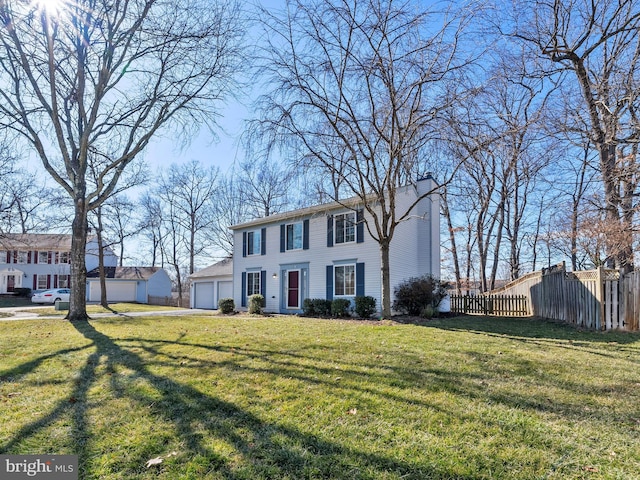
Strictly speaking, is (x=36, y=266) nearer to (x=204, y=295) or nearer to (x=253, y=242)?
(x=204, y=295)

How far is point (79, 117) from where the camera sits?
1270 cm

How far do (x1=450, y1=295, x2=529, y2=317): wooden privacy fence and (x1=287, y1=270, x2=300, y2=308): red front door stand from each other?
24.3 feet

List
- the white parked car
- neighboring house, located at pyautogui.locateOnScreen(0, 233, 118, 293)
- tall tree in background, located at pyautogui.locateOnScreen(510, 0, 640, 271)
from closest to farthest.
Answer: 1. tall tree in background, located at pyautogui.locateOnScreen(510, 0, 640, 271)
2. the white parked car
3. neighboring house, located at pyautogui.locateOnScreen(0, 233, 118, 293)

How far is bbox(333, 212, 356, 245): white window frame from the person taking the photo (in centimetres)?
1587

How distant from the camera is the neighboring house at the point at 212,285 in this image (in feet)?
77.7

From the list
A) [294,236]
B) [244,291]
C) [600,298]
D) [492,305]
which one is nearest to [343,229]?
[294,236]

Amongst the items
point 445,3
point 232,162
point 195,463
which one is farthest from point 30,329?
point 445,3

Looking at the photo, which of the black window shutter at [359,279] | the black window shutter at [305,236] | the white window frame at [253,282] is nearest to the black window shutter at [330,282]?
the black window shutter at [359,279]

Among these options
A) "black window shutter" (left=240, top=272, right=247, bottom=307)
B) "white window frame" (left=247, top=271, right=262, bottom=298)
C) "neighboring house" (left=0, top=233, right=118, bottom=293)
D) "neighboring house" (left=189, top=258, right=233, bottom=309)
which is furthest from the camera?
"neighboring house" (left=0, top=233, right=118, bottom=293)

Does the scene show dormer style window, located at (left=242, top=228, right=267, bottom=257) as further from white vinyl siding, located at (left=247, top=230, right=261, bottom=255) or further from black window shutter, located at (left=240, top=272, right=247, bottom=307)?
black window shutter, located at (left=240, top=272, right=247, bottom=307)

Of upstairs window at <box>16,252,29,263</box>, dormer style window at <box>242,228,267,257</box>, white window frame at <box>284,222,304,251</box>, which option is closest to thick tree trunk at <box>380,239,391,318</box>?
white window frame at <box>284,222,304,251</box>

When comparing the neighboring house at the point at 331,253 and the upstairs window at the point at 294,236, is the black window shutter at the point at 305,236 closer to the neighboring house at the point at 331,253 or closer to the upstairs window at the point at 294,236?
the neighboring house at the point at 331,253

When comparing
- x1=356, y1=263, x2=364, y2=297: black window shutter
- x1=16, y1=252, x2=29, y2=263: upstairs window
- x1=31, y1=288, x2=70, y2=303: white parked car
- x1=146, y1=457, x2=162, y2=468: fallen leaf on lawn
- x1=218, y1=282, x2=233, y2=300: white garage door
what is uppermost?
x1=16, y1=252, x2=29, y2=263: upstairs window

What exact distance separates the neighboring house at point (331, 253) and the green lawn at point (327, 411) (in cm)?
839
